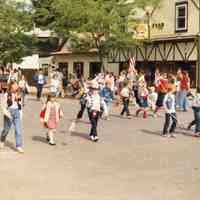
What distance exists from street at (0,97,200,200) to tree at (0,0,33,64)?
28.2m

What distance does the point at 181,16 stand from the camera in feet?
122

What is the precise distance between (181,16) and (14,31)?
573 inches

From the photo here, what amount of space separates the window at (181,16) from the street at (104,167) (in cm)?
1870

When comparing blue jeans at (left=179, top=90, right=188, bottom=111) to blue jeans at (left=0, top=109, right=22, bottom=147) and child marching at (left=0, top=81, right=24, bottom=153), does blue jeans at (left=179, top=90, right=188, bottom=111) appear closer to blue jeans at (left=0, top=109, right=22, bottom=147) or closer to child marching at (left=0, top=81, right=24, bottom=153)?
child marching at (left=0, top=81, right=24, bottom=153)

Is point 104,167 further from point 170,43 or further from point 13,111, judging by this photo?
point 170,43

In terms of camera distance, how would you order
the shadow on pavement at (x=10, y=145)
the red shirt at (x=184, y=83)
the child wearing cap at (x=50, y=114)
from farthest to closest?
the red shirt at (x=184, y=83)
the child wearing cap at (x=50, y=114)
the shadow on pavement at (x=10, y=145)

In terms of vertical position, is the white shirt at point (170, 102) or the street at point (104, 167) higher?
the white shirt at point (170, 102)

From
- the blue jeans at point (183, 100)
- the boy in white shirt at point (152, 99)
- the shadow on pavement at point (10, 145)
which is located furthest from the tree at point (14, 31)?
the shadow on pavement at point (10, 145)

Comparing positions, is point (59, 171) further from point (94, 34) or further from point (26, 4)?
point (26, 4)

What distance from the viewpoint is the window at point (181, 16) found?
3659cm

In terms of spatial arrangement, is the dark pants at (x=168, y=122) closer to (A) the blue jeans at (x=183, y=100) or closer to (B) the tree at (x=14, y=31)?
(A) the blue jeans at (x=183, y=100)

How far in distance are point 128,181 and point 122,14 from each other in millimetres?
26319

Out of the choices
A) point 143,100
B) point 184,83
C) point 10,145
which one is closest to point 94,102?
point 10,145

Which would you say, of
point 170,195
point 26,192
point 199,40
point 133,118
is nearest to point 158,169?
point 170,195
